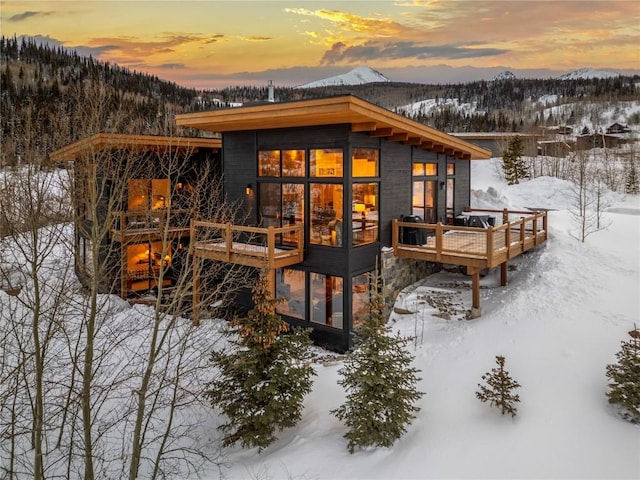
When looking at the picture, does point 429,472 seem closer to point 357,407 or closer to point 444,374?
point 357,407

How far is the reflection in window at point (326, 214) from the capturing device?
32.1ft

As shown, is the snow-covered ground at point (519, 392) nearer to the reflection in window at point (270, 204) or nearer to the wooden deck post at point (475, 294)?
the wooden deck post at point (475, 294)

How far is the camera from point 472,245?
1049 centimetres

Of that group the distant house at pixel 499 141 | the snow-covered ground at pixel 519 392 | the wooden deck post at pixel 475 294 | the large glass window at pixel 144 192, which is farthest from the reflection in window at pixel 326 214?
the distant house at pixel 499 141

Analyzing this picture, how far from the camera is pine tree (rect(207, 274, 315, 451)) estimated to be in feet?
22.6

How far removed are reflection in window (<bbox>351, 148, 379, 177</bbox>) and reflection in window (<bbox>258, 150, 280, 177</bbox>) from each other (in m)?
2.15

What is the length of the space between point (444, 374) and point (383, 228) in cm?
401

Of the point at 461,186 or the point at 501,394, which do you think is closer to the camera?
the point at 501,394

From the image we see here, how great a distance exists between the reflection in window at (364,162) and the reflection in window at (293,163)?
1322mm

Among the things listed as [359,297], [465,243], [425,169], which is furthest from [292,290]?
[425,169]

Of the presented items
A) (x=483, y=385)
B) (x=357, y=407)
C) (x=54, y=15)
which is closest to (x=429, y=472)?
(x=357, y=407)

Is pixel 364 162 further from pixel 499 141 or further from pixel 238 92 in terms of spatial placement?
pixel 238 92

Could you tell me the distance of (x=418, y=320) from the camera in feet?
32.3

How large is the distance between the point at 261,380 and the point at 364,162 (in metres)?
5.37
